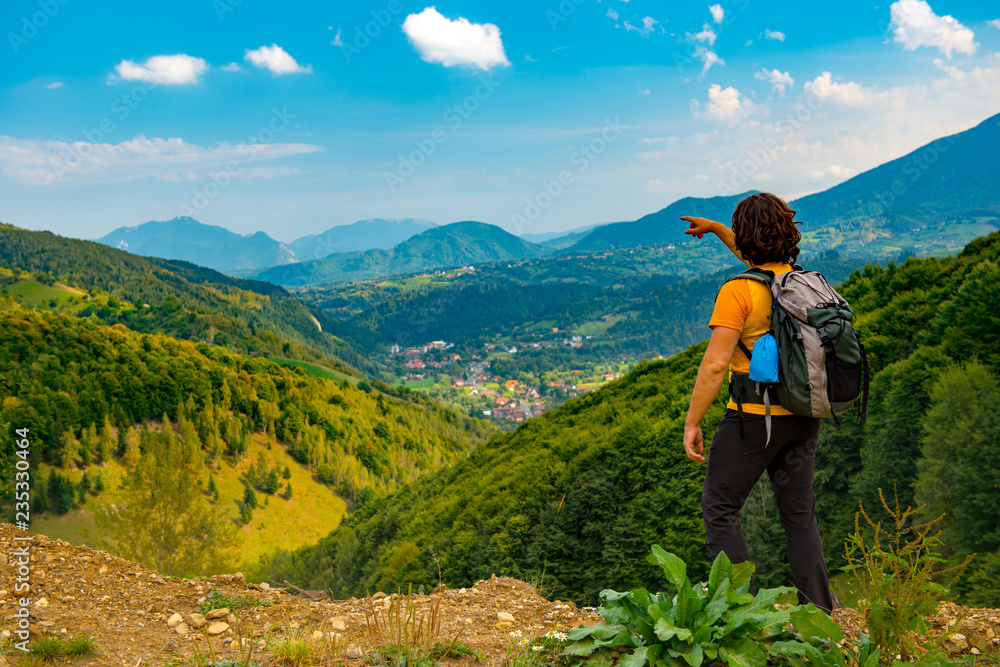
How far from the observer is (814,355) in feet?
9.11

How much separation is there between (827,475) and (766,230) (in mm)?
5415

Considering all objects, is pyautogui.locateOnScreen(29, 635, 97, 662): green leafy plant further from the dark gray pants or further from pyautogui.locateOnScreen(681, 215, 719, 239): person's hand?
pyautogui.locateOnScreen(681, 215, 719, 239): person's hand

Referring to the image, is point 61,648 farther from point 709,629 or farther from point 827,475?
point 827,475

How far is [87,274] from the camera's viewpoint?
6363 inches

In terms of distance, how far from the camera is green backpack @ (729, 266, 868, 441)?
2.76 m

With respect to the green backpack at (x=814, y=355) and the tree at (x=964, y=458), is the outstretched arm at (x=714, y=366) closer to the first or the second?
the green backpack at (x=814, y=355)

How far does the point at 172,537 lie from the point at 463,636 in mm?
21999

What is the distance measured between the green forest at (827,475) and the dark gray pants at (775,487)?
8.77ft

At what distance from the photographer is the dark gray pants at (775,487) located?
3.01m

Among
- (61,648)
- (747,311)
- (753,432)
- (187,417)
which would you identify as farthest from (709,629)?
(187,417)

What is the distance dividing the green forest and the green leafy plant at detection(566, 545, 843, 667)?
2661 mm

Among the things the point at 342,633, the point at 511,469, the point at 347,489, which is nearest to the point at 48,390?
the point at 347,489

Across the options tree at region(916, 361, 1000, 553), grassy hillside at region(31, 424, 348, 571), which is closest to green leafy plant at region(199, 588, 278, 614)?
tree at region(916, 361, 1000, 553)

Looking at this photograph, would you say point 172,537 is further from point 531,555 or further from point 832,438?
point 832,438
